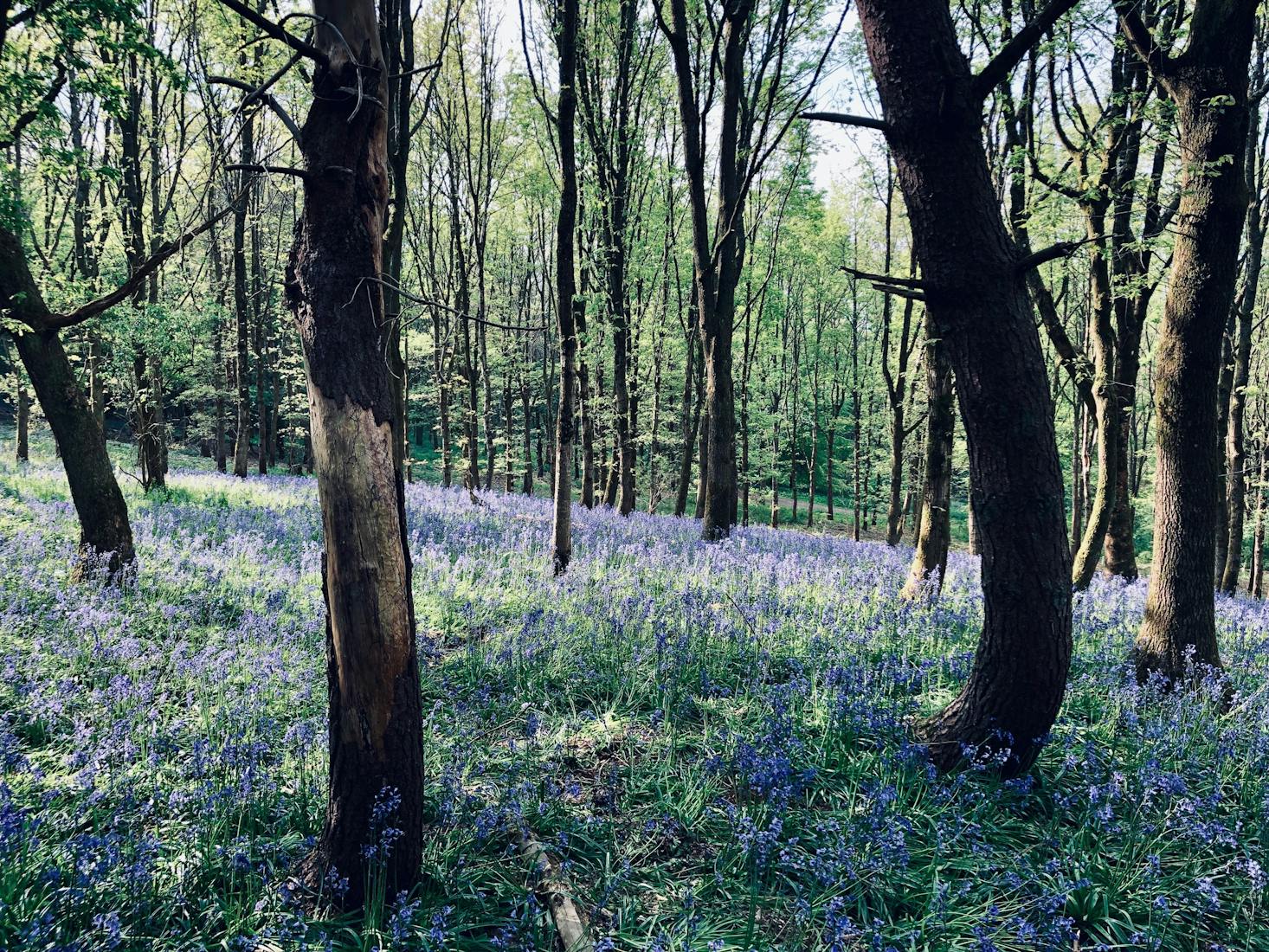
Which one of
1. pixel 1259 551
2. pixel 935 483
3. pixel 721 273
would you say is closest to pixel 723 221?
pixel 721 273

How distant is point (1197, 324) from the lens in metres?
4.91

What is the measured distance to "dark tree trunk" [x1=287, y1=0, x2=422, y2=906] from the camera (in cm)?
271

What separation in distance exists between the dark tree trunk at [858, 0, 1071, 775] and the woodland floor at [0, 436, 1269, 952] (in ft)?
1.85

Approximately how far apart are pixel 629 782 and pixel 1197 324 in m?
5.65

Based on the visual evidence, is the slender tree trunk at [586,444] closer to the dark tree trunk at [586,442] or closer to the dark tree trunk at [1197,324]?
the dark tree trunk at [586,442]

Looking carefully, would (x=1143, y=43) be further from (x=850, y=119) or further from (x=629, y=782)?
(x=629, y=782)

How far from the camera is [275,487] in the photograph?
16047 mm

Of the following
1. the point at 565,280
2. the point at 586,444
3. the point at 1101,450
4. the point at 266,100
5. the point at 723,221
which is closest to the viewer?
the point at 266,100

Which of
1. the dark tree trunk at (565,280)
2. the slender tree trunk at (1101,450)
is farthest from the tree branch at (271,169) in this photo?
the slender tree trunk at (1101,450)

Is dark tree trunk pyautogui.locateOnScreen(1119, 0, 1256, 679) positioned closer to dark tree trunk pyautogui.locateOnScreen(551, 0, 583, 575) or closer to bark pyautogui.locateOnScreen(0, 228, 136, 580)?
dark tree trunk pyautogui.locateOnScreen(551, 0, 583, 575)

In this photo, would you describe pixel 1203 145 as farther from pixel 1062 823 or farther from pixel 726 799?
pixel 726 799

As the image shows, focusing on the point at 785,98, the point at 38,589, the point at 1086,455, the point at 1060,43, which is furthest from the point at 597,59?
the point at 1086,455

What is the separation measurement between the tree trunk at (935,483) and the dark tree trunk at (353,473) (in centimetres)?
615

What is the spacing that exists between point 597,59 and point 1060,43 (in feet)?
31.8
